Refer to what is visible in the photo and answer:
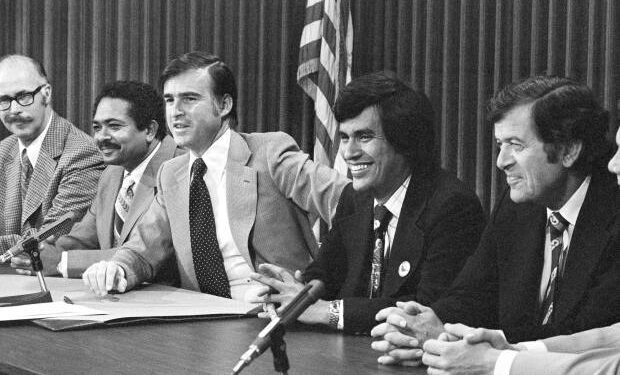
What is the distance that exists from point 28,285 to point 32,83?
174 centimetres

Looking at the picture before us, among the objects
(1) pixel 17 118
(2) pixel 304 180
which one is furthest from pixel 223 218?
(1) pixel 17 118

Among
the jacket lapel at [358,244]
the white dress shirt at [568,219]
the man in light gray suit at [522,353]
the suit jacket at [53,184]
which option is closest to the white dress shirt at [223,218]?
the jacket lapel at [358,244]

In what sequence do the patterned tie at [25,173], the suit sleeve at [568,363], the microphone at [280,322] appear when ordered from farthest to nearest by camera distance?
the patterned tie at [25,173], the suit sleeve at [568,363], the microphone at [280,322]

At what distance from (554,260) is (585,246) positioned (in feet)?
0.42

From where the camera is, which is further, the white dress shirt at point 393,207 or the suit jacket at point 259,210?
the suit jacket at point 259,210

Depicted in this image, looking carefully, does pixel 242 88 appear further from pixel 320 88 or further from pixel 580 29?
pixel 580 29

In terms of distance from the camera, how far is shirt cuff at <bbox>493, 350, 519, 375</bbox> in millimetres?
1854

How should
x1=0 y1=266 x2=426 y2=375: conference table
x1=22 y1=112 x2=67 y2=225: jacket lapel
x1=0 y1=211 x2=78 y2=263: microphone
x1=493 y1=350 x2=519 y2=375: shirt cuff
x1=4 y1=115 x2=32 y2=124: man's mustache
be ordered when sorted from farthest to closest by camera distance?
1. x1=4 y1=115 x2=32 y2=124: man's mustache
2. x1=22 y1=112 x2=67 y2=225: jacket lapel
3. x1=0 y1=211 x2=78 y2=263: microphone
4. x1=0 y1=266 x2=426 y2=375: conference table
5. x1=493 y1=350 x2=519 y2=375: shirt cuff

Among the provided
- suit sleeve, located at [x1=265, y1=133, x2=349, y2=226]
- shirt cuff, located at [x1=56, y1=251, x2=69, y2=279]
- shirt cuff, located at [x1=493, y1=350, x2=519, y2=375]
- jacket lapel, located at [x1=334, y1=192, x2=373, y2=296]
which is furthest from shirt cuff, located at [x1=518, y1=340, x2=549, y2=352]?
shirt cuff, located at [x1=56, y1=251, x2=69, y2=279]

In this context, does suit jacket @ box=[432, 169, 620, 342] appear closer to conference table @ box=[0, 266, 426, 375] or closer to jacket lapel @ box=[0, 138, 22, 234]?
conference table @ box=[0, 266, 426, 375]

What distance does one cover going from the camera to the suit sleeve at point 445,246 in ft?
8.50

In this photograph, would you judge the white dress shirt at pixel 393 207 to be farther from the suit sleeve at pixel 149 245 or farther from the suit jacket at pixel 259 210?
the suit sleeve at pixel 149 245

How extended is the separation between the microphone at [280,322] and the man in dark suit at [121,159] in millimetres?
2288

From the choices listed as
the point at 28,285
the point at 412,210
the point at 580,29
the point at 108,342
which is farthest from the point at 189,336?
the point at 580,29
